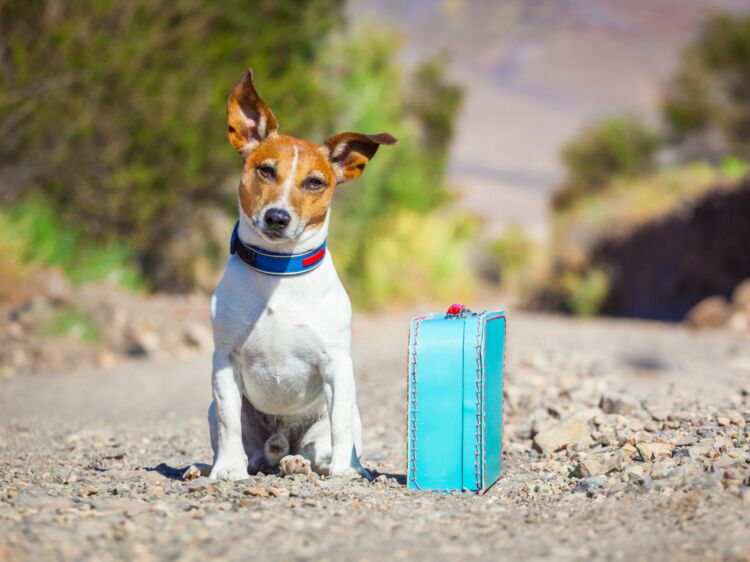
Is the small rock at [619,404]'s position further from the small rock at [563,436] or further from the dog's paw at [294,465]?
the dog's paw at [294,465]

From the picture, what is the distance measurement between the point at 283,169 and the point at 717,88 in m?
34.2

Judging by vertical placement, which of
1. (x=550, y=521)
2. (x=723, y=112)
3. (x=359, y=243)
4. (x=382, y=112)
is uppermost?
(x=723, y=112)

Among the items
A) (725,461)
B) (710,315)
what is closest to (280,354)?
(725,461)

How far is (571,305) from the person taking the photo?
58.6 ft

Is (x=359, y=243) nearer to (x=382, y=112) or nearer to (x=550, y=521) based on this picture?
(x=382, y=112)

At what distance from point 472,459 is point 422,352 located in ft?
1.60

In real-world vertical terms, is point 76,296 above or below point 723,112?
below

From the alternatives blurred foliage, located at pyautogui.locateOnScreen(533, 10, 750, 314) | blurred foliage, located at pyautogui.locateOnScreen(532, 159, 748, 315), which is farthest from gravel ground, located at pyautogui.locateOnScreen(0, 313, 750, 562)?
blurred foliage, located at pyautogui.locateOnScreen(533, 10, 750, 314)

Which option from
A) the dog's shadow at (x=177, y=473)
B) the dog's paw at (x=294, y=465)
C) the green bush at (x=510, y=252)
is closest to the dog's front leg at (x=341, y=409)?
the dog's paw at (x=294, y=465)

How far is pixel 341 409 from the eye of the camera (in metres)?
3.96

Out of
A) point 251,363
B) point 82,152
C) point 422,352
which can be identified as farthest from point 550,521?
point 82,152

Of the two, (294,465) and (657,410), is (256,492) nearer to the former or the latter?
(294,465)

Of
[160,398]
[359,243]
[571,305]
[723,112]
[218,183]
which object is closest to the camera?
[160,398]

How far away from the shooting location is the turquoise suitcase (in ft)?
12.8
